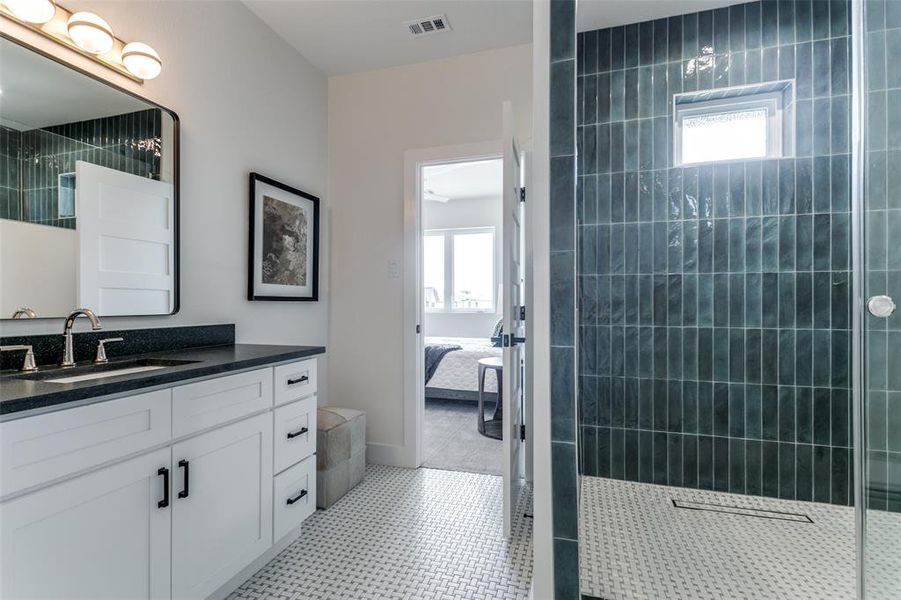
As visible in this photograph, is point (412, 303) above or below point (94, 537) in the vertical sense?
above

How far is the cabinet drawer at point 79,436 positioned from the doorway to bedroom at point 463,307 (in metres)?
2.12

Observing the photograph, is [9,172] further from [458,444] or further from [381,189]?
[458,444]

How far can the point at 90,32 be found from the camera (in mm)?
1523

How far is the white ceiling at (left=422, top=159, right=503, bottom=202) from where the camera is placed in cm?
489

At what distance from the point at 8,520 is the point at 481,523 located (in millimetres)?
1785

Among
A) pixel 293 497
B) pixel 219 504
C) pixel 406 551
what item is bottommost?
pixel 406 551

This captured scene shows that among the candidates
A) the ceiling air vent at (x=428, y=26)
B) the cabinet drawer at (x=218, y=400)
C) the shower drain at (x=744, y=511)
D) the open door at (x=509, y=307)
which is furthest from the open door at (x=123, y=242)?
the shower drain at (x=744, y=511)

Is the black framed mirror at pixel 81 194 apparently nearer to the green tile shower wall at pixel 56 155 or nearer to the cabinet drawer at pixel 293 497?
the green tile shower wall at pixel 56 155

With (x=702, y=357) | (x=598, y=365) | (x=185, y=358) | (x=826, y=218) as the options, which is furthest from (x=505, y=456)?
(x=826, y=218)

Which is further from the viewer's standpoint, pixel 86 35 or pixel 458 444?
pixel 458 444

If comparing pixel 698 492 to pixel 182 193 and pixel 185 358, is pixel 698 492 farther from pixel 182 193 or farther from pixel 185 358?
pixel 182 193

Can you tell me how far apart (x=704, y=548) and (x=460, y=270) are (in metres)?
5.06

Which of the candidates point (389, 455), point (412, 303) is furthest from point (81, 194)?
point (389, 455)

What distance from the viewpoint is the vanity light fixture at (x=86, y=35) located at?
137cm
